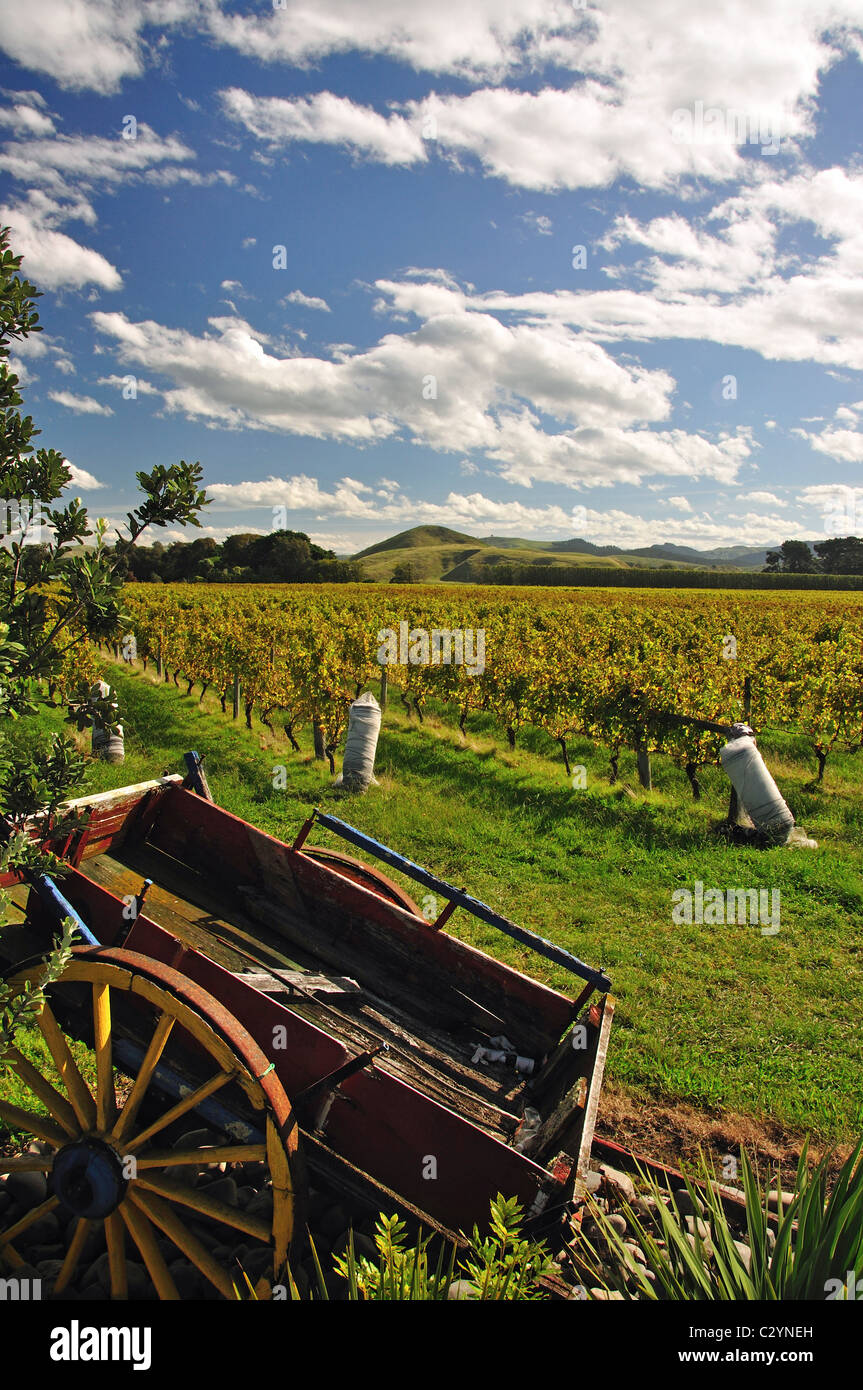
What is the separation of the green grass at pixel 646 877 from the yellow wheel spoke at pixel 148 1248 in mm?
1716

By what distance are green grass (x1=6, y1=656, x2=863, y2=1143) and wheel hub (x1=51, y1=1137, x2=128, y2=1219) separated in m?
1.48

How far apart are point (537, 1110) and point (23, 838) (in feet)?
9.14

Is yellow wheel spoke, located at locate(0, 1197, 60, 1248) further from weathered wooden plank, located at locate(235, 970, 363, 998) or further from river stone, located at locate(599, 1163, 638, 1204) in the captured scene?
river stone, located at locate(599, 1163, 638, 1204)

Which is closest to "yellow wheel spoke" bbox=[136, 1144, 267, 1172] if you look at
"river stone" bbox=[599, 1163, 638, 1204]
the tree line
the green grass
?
the green grass

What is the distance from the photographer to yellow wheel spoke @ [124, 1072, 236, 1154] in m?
2.76

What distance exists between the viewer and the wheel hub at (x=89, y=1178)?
2820 mm

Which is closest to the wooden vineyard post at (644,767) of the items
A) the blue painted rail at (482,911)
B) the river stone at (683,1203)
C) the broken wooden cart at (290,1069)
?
the broken wooden cart at (290,1069)

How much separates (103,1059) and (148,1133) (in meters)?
0.35

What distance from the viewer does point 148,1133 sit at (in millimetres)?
2811

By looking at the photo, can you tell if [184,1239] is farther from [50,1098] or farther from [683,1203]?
[683,1203]

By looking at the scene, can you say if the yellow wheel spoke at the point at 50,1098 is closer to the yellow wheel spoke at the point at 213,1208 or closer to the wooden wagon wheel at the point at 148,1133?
the wooden wagon wheel at the point at 148,1133

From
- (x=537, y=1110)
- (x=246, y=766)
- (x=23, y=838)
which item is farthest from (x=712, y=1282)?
(x=246, y=766)

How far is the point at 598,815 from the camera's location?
941 centimetres
